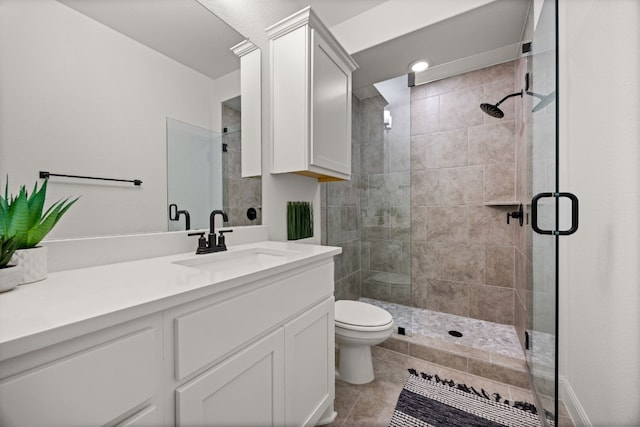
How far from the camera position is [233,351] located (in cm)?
79

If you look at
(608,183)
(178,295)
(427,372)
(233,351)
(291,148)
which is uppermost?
(291,148)

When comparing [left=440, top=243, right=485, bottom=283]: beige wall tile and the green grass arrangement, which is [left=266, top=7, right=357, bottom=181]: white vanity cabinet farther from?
[left=440, top=243, right=485, bottom=283]: beige wall tile

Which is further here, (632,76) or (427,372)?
(427,372)

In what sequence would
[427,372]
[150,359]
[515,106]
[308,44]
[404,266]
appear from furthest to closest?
[404,266]
[515,106]
[427,372]
[308,44]
[150,359]

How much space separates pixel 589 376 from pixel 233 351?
1.34m

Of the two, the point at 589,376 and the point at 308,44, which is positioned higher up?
the point at 308,44

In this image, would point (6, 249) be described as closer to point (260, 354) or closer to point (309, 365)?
point (260, 354)

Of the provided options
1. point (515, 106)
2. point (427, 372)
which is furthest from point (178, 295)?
point (515, 106)

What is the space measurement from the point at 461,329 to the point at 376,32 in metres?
2.46

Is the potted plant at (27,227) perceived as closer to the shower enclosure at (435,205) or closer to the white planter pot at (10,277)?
the white planter pot at (10,277)

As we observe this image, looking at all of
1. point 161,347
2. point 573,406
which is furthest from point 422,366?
point 161,347

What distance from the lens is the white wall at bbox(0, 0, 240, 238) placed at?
77 centimetres

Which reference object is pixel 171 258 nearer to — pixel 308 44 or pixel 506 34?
pixel 308 44

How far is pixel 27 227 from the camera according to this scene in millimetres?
698
